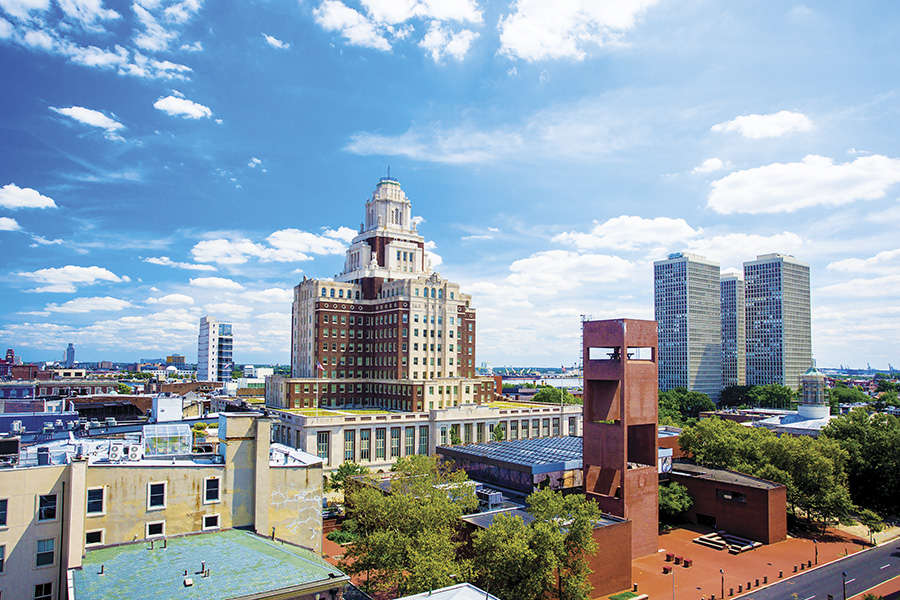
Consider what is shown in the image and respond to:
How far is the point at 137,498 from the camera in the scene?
134ft

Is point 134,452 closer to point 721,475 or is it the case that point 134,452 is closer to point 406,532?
point 406,532

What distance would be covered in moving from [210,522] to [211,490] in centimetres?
227

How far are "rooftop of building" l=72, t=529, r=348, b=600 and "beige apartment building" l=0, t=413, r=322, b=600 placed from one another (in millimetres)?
1248

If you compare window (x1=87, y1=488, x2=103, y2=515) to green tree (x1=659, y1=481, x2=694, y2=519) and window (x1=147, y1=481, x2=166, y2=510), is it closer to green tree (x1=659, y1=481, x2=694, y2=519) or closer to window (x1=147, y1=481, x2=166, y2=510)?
window (x1=147, y1=481, x2=166, y2=510)

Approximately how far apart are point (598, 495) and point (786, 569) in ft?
75.0

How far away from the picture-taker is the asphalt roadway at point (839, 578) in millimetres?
59500

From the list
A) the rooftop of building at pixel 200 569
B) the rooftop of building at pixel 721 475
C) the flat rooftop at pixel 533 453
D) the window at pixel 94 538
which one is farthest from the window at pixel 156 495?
the rooftop of building at pixel 721 475

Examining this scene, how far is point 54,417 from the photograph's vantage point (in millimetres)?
80562

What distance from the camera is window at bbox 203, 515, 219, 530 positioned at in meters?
42.8

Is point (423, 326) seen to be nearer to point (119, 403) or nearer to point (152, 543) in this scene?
point (119, 403)

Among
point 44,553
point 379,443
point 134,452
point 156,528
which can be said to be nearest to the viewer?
point 44,553

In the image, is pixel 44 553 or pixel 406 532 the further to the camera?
pixel 406 532

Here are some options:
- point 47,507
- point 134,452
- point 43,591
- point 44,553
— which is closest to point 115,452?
point 134,452

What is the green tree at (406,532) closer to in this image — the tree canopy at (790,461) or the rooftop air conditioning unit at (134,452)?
the rooftop air conditioning unit at (134,452)
